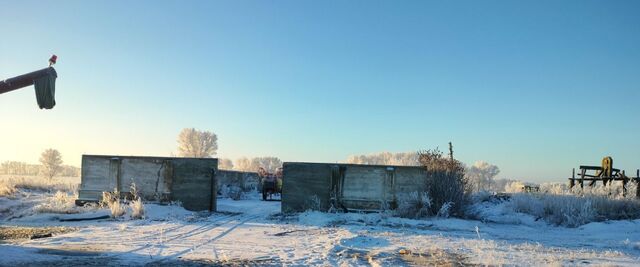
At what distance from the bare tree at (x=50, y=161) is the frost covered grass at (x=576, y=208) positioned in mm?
76990

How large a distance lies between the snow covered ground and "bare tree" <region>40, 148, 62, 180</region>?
229 feet

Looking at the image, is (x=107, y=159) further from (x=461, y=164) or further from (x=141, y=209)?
(x=461, y=164)

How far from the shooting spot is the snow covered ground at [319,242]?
802 cm

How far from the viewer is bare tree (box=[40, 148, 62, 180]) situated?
251 ft

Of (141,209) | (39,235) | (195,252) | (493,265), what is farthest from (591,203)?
(39,235)

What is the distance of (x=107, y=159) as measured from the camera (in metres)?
18.8

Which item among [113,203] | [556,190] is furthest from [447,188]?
[113,203]

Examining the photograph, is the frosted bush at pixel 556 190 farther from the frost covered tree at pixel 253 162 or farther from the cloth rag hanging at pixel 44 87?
the frost covered tree at pixel 253 162

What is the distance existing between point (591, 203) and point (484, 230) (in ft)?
16.7

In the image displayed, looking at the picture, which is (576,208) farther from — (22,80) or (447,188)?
(22,80)

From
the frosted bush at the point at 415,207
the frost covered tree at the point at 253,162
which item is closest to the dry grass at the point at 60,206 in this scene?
the frosted bush at the point at 415,207

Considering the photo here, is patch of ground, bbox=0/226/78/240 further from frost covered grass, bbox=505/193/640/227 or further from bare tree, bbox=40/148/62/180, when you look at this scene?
bare tree, bbox=40/148/62/180

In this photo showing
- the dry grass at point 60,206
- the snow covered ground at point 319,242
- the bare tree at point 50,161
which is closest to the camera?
the snow covered ground at point 319,242

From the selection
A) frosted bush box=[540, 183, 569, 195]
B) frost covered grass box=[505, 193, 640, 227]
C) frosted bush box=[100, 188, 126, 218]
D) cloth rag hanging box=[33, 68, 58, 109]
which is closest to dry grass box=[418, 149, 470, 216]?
frost covered grass box=[505, 193, 640, 227]
